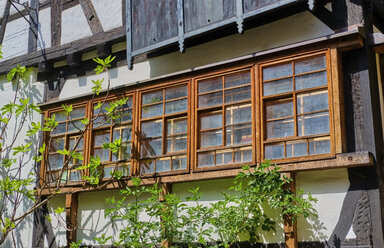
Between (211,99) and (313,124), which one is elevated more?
(211,99)

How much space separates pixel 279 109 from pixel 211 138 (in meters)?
1.08

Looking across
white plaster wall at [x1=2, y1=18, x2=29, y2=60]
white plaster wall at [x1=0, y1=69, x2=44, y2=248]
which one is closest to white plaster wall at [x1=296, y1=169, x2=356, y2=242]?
white plaster wall at [x1=0, y1=69, x2=44, y2=248]

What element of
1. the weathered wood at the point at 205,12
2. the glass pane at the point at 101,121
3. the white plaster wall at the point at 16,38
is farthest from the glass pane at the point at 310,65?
the white plaster wall at the point at 16,38

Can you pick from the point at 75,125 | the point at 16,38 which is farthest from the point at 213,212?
the point at 16,38

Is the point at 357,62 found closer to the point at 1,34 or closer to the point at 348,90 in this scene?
the point at 348,90

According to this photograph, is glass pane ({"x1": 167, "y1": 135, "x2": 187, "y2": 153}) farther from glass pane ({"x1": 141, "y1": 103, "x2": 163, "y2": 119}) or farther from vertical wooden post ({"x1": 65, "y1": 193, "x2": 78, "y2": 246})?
vertical wooden post ({"x1": 65, "y1": 193, "x2": 78, "y2": 246})

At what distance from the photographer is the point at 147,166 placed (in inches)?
361

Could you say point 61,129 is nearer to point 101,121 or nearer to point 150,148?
point 101,121

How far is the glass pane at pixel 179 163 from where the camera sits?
877 centimetres

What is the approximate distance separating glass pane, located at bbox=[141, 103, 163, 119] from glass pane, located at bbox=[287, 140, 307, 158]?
2228 millimetres

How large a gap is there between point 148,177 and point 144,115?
95cm

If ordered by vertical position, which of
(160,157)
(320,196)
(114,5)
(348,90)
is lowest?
(320,196)

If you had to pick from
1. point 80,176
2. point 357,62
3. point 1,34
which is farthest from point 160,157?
point 1,34

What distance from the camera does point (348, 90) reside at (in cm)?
766
